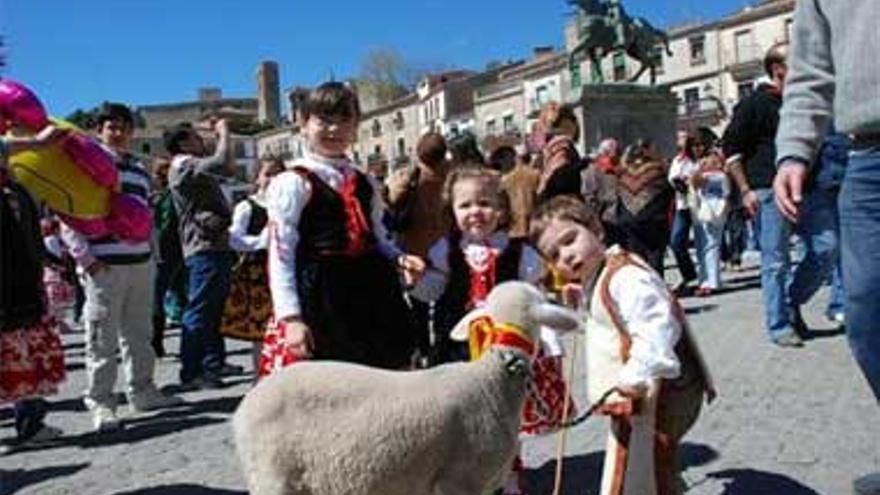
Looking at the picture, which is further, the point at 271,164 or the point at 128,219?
the point at 271,164

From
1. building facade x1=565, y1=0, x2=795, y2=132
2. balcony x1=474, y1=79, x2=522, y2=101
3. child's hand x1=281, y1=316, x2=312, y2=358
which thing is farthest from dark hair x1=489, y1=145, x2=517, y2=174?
balcony x1=474, y1=79, x2=522, y2=101

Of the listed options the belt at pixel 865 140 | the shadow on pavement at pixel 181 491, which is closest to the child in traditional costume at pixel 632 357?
the belt at pixel 865 140

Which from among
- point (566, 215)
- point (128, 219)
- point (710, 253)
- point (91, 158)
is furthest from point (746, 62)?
point (566, 215)

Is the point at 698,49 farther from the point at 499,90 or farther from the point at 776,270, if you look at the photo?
the point at 776,270

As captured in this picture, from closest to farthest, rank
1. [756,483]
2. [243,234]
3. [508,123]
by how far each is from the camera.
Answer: [756,483], [243,234], [508,123]

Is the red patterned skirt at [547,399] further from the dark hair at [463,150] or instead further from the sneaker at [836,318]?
the sneaker at [836,318]

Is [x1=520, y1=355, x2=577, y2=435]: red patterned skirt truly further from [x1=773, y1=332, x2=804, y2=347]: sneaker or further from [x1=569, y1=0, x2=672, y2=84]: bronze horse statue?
[x1=569, y1=0, x2=672, y2=84]: bronze horse statue

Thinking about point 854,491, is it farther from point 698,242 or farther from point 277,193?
point 698,242

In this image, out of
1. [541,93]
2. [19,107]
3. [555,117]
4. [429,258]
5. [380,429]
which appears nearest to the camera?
[380,429]

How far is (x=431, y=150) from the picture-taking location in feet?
24.1

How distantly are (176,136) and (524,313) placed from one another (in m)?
5.69

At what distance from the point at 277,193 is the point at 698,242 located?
9545 millimetres

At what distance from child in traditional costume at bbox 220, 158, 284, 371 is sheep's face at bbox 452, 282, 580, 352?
3.30m

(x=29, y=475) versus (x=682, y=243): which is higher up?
(x=682, y=243)
